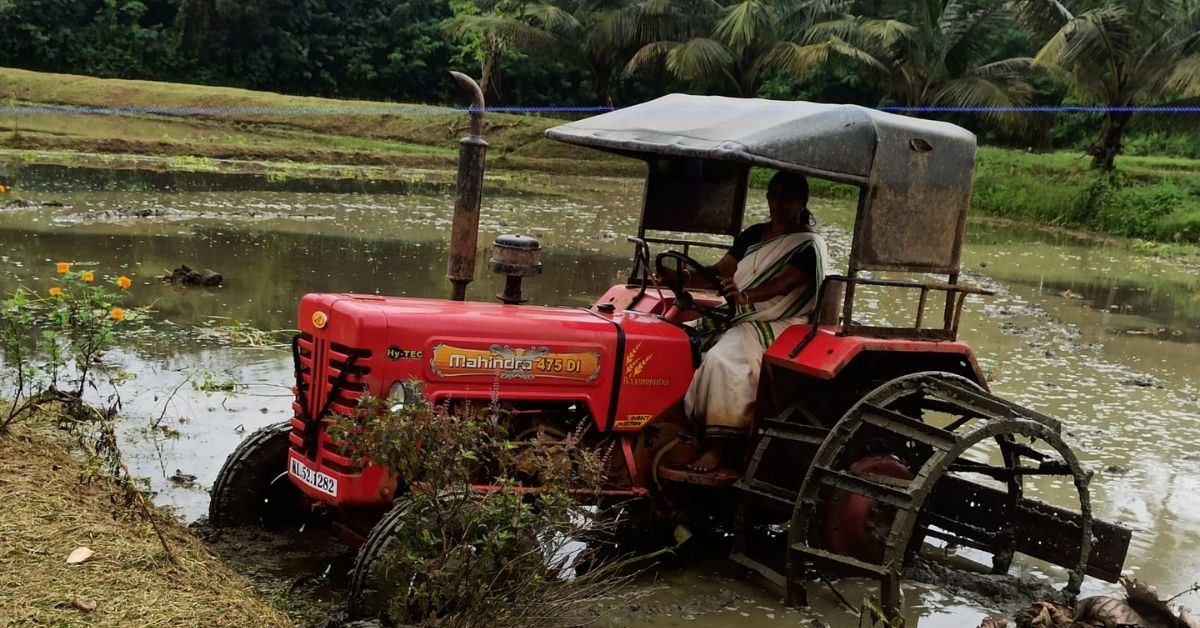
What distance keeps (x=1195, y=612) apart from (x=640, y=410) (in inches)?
110

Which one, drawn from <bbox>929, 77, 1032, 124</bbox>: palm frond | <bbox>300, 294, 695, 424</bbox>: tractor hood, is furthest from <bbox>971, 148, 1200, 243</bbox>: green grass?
<bbox>300, 294, 695, 424</bbox>: tractor hood

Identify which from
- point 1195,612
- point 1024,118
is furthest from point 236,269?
point 1024,118

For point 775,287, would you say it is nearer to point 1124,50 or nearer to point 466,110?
point 466,110

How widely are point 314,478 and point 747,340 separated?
2066 mm

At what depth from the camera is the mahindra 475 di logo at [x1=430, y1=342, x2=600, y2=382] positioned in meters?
4.61

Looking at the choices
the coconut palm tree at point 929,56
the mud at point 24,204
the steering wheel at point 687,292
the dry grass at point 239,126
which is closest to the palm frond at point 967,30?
the coconut palm tree at point 929,56

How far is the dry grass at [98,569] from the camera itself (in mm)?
3764

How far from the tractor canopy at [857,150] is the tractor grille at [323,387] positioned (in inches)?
59.2

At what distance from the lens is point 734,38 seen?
94.2 feet

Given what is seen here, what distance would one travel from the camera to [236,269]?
11.6m

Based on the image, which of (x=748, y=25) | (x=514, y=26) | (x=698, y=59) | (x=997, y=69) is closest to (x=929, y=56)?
(x=997, y=69)

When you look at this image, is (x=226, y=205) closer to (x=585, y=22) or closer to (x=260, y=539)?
(x=260, y=539)

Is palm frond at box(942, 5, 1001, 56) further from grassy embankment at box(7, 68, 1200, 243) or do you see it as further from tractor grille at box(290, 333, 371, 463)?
tractor grille at box(290, 333, 371, 463)

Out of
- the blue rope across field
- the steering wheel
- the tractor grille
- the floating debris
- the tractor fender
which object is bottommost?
the floating debris
